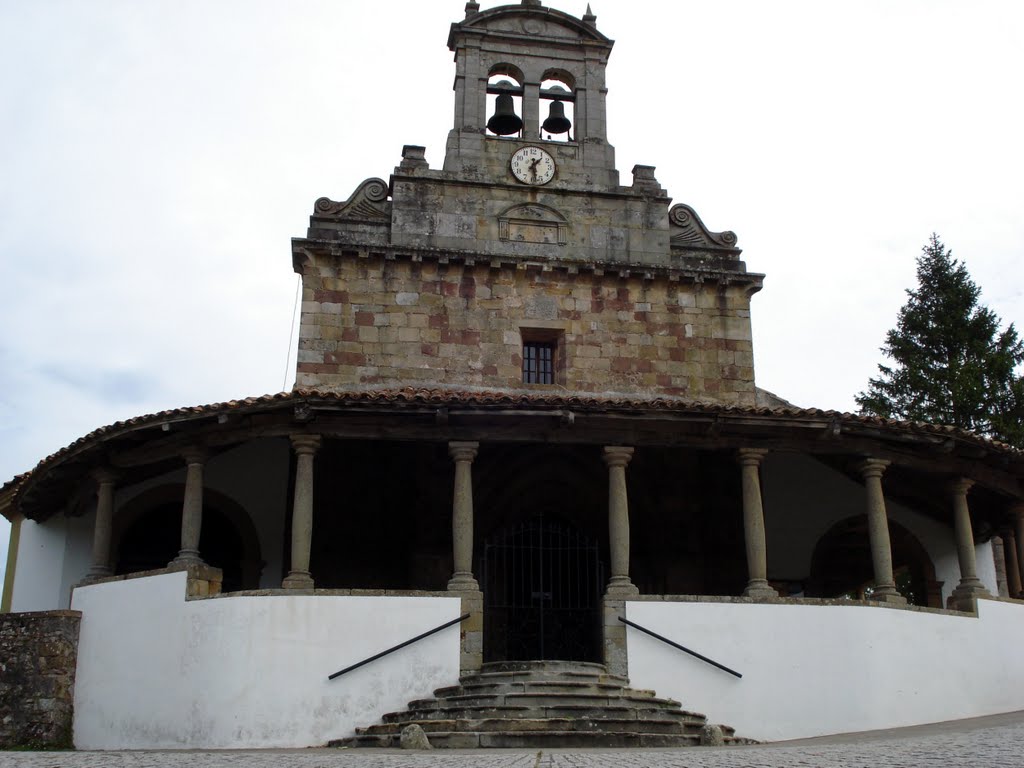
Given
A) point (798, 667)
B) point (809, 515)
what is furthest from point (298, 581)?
point (809, 515)

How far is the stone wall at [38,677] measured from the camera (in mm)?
13875

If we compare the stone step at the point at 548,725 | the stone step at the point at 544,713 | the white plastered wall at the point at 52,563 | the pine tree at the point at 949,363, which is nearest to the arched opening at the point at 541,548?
the stone step at the point at 544,713

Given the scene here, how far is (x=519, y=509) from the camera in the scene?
16.7 metres

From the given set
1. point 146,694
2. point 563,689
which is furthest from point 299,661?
point 563,689

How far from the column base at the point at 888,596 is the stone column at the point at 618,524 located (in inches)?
125

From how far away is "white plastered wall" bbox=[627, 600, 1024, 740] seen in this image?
13289 mm

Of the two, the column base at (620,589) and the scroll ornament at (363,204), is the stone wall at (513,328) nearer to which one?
the scroll ornament at (363,204)

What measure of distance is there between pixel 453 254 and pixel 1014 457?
905 cm

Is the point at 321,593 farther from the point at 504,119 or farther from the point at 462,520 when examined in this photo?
the point at 504,119

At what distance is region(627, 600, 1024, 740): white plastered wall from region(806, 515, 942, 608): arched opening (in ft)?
8.75

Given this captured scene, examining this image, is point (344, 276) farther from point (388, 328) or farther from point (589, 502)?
point (589, 502)

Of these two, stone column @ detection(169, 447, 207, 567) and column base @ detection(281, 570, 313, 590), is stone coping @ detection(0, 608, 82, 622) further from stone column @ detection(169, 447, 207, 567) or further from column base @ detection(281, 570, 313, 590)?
column base @ detection(281, 570, 313, 590)

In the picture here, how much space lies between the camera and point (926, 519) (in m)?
18.5

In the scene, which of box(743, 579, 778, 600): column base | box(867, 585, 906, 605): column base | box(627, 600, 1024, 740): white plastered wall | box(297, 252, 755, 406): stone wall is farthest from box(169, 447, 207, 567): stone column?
box(867, 585, 906, 605): column base
